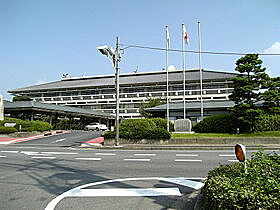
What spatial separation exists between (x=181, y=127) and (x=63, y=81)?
70.0 meters

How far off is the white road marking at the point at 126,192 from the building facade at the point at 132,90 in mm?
54667

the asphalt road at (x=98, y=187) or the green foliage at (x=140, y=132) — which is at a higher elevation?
the green foliage at (x=140, y=132)

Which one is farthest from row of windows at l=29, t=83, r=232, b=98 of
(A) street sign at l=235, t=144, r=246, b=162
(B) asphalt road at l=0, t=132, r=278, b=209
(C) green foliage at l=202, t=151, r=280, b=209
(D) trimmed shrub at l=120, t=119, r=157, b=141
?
(C) green foliage at l=202, t=151, r=280, b=209

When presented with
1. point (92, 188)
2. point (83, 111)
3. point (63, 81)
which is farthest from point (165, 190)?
point (63, 81)

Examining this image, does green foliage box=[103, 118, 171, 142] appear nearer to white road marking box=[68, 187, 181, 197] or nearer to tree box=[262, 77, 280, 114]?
tree box=[262, 77, 280, 114]

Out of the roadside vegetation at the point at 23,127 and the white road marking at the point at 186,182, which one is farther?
the roadside vegetation at the point at 23,127

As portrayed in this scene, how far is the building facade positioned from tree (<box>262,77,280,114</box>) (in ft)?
119

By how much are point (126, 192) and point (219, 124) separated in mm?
19590

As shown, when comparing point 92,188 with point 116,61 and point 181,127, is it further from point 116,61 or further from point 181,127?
point 181,127

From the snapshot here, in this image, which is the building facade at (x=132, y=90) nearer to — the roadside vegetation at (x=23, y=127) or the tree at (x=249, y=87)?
the roadside vegetation at (x=23, y=127)

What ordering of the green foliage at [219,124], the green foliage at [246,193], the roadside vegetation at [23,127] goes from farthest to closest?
the roadside vegetation at [23,127], the green foliage at [219,124], the green foliage at [246,193]

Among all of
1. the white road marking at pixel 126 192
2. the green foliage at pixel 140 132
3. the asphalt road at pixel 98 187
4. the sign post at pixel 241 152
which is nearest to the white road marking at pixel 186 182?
the asphalt road at pixel 98 187

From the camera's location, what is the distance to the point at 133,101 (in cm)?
6600

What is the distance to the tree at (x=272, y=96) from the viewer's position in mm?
19875
